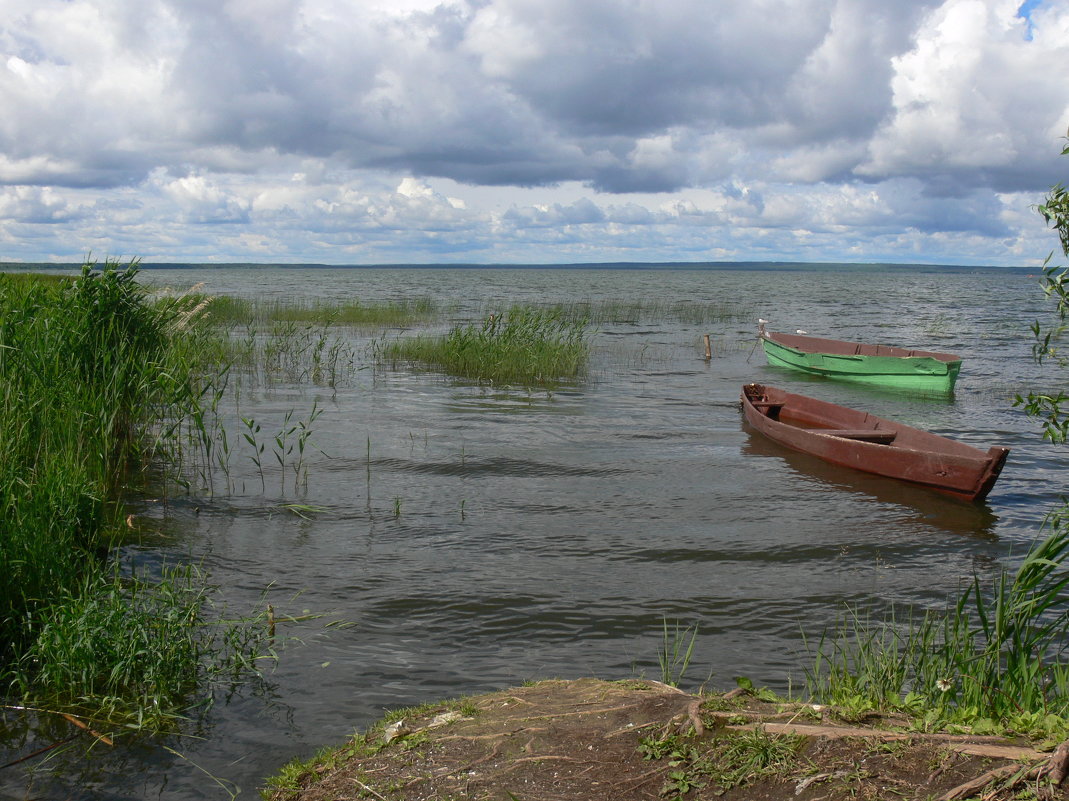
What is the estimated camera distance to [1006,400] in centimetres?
1964

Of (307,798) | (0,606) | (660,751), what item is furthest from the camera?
(0,606)

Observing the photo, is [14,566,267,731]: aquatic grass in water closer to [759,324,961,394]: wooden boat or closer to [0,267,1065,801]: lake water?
[0,267,1065,801]: lake water

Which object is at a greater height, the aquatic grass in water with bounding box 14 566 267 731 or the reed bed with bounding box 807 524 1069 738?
the reed bed with bounding box 807 524 1069 738

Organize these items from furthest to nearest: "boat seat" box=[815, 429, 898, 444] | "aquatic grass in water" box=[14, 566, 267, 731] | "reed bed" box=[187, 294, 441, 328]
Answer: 1. "reed bed" box=[187, 294, 441, 328]
2. "boat seat" box=[815, 429, 898, 444]
3. "aquatic grass in water" box=[14, 566, 267, 731]

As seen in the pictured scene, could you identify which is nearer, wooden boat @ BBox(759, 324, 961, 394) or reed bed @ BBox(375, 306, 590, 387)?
wooden boat @ BBox(759, 324, 961, 394)

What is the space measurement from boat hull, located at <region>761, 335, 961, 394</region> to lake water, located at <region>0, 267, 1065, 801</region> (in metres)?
2.63

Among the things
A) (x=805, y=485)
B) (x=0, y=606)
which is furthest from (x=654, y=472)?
(x=0, y=606)

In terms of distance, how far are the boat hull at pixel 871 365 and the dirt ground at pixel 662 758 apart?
59.9 ft

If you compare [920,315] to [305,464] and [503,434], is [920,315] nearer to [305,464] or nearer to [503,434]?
[503,434]

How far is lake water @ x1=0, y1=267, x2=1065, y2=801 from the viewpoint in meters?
5.53

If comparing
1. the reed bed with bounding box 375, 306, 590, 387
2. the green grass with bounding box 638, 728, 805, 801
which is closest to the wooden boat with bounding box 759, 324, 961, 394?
the reed bed with bounding box 375, 306, 590, 387

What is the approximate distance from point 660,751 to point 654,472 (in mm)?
8702

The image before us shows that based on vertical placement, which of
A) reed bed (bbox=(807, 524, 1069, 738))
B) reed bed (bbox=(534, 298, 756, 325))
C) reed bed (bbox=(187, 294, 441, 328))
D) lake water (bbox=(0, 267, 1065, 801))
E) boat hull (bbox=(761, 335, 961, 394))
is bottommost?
lake water (bbox=(0, 267, 1065, 801))

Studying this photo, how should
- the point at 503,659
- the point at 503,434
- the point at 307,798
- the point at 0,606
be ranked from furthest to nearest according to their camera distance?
the point at 503,434 < the point at 503,659 < the point at 0,606 < the point at 307,798
